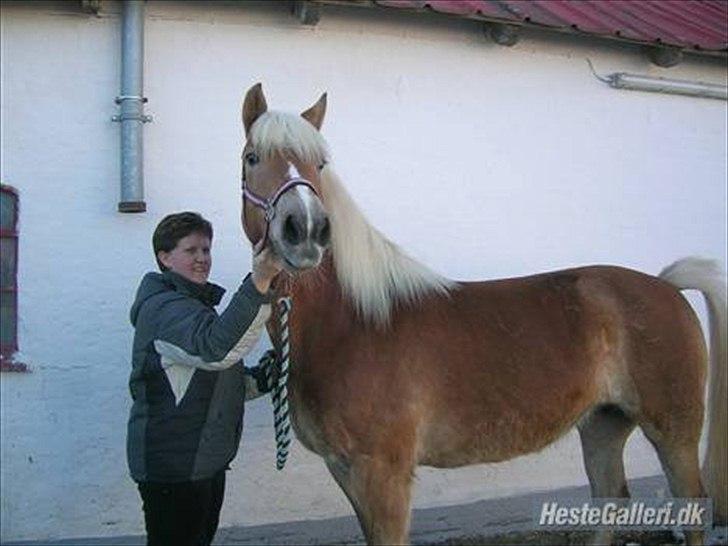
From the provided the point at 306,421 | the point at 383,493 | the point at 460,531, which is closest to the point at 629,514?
the point at 460,531

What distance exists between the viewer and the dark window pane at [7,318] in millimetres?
4289

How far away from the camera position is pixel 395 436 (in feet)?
10.7

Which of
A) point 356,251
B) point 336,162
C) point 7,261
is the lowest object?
point 7,261

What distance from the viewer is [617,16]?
555 centimetres

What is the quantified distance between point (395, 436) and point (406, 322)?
476 mm

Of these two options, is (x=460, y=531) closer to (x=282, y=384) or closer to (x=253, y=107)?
(x=282, y=384)

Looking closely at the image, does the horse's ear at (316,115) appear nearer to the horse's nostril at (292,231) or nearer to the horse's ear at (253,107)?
the horse's ear at (253,107)

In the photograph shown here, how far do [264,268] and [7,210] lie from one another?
86.8 inches

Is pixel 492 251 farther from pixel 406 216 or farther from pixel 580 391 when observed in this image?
pixel 580 391

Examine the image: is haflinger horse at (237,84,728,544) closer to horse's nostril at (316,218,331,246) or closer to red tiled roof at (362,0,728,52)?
horse's nostril at (316,218,331,246)

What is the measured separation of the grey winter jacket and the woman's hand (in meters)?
0.24

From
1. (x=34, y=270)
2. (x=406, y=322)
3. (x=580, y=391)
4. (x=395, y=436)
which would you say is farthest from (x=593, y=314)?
(x=34, y=270)

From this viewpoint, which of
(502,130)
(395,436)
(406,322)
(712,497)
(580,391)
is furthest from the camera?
(502,130)

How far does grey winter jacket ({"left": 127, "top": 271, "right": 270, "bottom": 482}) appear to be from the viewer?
2914mm
